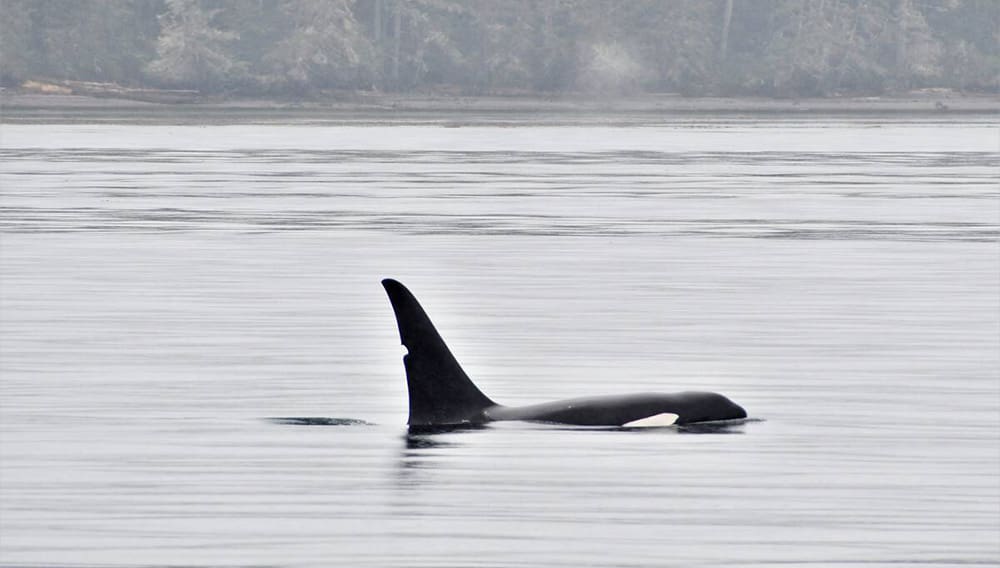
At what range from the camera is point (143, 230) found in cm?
3875

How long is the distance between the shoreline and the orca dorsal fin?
108 m

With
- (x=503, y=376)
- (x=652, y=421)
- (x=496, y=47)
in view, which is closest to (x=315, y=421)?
(x=652, y=421)

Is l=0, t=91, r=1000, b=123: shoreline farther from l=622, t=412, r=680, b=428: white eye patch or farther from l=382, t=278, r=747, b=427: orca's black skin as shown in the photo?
l=622, t=412, r=680, b=428: white eye patch

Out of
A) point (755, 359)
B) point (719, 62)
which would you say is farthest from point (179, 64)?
point (755, 359)

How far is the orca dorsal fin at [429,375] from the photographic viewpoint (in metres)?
16.2

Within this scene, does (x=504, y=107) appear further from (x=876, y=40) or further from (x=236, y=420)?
(x=236, y=420)

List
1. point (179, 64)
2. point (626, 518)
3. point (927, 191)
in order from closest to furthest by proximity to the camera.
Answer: point (626, 518), point (927, 191), point (179, 64)

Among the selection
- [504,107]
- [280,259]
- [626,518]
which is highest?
[626,518]

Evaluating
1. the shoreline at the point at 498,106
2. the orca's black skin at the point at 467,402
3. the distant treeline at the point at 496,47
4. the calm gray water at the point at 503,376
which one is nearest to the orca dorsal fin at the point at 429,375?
the orca's black skin at the point at 467,402

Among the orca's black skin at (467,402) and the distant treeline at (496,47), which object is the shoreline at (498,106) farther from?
the orca's black skin at (467,402)

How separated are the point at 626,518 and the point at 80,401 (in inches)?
242

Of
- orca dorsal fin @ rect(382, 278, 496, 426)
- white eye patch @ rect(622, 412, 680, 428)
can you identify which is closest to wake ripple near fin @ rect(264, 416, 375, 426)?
orca dorsal fin @ rect(382, 278, 496, 426)

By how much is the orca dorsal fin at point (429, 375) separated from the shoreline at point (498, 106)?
355 feet

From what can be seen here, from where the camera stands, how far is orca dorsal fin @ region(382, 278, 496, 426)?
53.2ft
